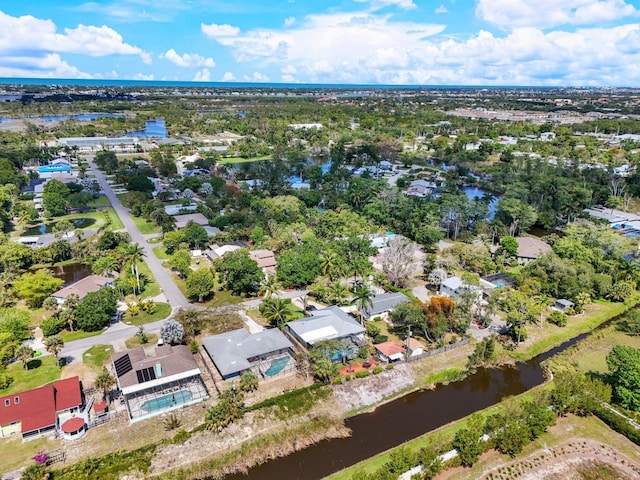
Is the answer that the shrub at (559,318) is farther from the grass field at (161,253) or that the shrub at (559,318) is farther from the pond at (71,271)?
the pond at (71,271)

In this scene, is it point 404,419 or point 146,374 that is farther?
point 146,374

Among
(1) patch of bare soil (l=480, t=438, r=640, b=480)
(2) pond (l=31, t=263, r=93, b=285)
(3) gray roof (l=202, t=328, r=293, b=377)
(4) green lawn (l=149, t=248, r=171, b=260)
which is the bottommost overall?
(1) patch of bare soil (l=480, t=438, r=640, b=480)

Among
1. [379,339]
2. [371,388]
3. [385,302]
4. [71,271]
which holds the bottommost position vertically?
[371,388]

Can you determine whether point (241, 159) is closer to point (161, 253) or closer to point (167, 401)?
point (161, 253)

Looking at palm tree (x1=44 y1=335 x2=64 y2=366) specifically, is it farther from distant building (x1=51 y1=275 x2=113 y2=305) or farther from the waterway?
the waterway

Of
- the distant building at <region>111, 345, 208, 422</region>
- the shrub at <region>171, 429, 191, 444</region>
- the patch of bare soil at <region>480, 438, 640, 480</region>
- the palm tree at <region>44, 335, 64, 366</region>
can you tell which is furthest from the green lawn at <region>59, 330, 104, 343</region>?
the patch of bare soil at <region>480, 438, 640, 480</region>

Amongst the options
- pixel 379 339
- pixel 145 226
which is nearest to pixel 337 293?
pixel 379 339

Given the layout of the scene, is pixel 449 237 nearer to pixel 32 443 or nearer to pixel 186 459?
pixel 186 459
